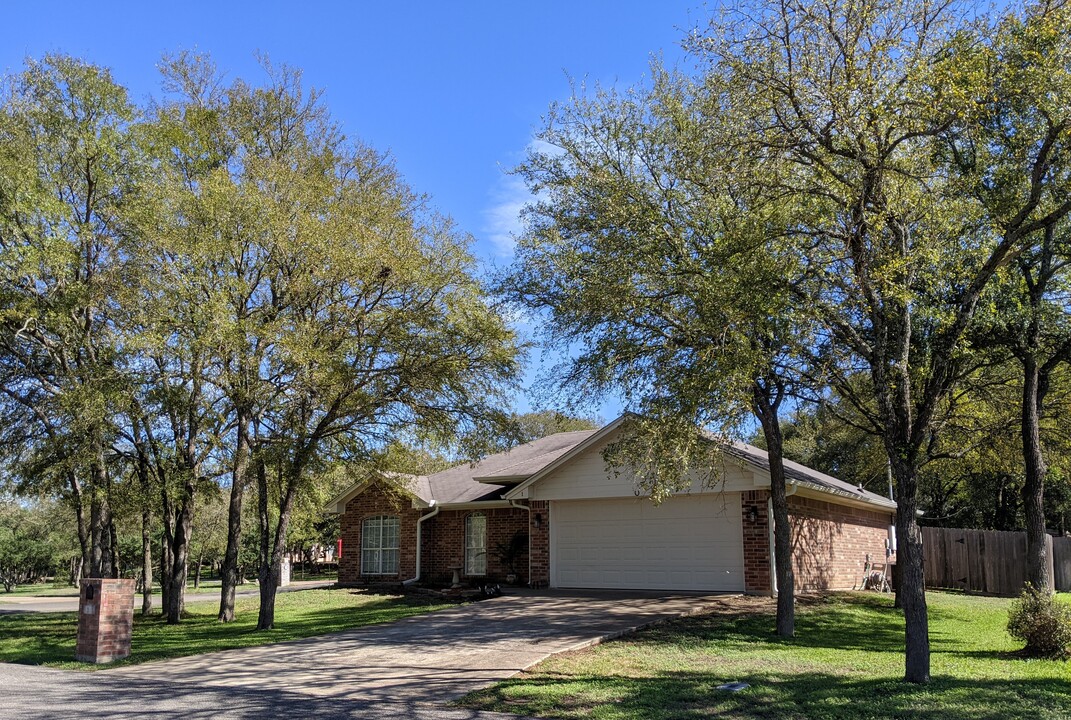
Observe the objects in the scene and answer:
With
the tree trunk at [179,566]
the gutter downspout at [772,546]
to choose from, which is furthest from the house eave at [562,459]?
the tree trunk at [179,566]

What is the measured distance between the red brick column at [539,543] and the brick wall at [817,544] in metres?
5.29

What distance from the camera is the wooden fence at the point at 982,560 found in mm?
22000

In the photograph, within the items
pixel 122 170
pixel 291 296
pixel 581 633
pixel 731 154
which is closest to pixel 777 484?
pixel 581 633

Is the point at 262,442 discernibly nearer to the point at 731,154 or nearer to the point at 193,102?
the point at 193,102

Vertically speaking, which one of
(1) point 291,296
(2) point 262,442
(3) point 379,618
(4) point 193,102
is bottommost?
Answer: (3) point 379,618

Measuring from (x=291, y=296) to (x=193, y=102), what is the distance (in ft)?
20.0

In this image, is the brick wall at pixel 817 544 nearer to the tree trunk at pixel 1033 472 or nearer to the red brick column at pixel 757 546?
the red brick column at pixel 757 546

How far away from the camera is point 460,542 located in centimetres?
2312

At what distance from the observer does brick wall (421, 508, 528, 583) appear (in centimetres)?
2202

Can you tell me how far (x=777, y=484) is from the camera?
13477 millimetres

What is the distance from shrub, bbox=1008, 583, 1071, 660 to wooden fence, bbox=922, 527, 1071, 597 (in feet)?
35.8

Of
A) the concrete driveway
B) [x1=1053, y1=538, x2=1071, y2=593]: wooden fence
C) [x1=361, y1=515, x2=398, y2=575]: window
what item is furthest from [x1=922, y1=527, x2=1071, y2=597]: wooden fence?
[x1=361, y1=515, x2=398, y2=575]: window

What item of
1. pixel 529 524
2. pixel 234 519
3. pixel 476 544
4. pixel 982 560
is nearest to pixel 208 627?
pixel 234 519

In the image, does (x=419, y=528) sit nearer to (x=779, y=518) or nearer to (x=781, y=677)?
(x=779, y=518)
